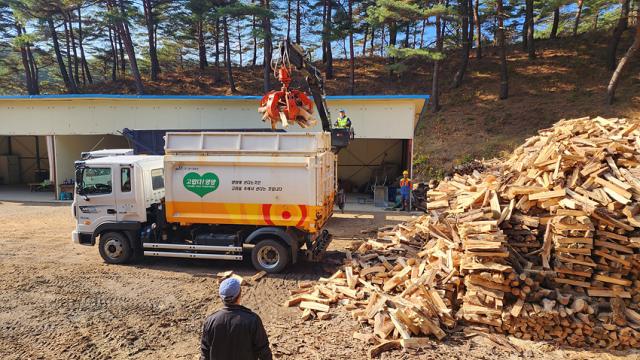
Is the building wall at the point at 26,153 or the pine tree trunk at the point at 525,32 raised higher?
the pine tree trunk at the point at 525,32

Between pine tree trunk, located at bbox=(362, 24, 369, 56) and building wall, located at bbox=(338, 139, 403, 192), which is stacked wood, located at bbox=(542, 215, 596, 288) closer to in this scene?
building wall, located at bbox=(338, 139, 403, 192)

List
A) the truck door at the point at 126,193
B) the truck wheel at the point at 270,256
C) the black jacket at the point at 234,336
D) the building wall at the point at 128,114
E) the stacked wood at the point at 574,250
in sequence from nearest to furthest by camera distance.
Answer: the black jacket at the point at 234,336 → the stacked wood at the point at 574,250 → the truck wheel at the point at 270,256 → the truck door at the point at 126,193 → the building wall at the point at 128,114

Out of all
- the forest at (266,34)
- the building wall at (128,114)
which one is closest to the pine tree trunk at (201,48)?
the forest at (266,34)

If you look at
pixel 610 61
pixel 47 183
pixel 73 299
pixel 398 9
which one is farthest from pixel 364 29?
pixel 73 299

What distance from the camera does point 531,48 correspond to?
30953 mm

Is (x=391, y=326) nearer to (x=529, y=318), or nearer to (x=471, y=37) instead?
(x=529, y=318)

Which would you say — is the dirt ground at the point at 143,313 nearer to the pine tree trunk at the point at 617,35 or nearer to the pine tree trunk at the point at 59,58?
the pine tree trunk at the point at 617,35

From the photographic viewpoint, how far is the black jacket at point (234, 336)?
3.32 meters

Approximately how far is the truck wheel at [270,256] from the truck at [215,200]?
2cm

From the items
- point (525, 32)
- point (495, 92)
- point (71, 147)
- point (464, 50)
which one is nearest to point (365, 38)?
point (464, 50)

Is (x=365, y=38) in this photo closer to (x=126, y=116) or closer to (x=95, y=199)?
(x=126, y=116)

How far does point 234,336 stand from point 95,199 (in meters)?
7.60

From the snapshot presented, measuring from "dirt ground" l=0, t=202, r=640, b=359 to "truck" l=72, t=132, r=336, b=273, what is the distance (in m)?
0.61

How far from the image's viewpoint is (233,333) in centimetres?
331
